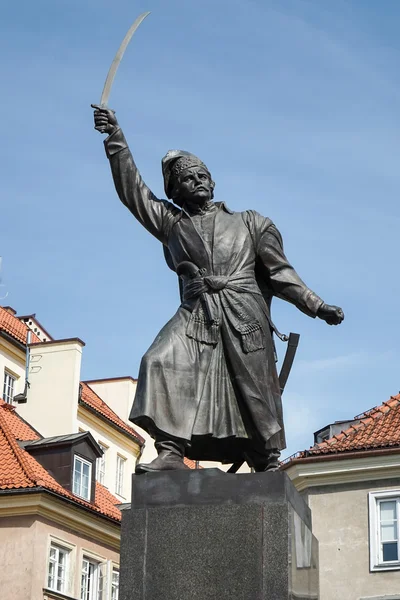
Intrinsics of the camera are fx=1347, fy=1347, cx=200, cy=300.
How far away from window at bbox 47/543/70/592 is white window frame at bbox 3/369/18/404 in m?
6.89

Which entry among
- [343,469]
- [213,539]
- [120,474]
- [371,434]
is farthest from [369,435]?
[213,539]

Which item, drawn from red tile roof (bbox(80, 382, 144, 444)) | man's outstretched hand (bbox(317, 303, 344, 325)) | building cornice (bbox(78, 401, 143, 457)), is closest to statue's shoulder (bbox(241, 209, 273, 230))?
man's outstretched hand (bbox(317, 303, 344, 325))

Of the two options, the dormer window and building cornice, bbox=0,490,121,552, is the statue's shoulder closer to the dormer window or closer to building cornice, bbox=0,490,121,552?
building cornice, bbox=0,490,121,552

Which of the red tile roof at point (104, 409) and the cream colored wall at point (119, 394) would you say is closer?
the red tile roof at point (104, 409)

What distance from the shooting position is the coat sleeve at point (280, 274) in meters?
9.64

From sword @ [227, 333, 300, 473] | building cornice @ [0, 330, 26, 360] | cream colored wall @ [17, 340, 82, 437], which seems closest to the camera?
sword @ [227, 333, 300, 473]

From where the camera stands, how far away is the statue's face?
9.69 metres

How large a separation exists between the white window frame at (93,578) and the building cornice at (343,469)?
5.84 m

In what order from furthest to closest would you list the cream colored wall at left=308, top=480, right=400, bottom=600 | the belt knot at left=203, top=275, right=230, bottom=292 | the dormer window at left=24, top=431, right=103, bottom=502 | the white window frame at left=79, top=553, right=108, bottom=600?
the dormer window at left=24, top=431, right=103, bottom=502 < the white window frame at left=79, top=553, right=108, bottom=600 < the cream colored wall at left=308, top=480, right=400, bottom=600 < the belt knot at left=203, top=275, right=230, bottom=292

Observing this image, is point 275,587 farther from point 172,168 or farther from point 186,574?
point 172,168

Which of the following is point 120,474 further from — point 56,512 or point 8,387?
point 56,512

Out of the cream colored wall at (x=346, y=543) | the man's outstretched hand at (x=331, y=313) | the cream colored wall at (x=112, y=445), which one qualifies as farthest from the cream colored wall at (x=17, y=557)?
the man's outstretched hand at (x=331, y=313)

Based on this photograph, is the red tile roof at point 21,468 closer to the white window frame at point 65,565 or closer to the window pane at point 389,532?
the white window frame at point 65,565

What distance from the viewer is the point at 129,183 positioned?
32.2ft
